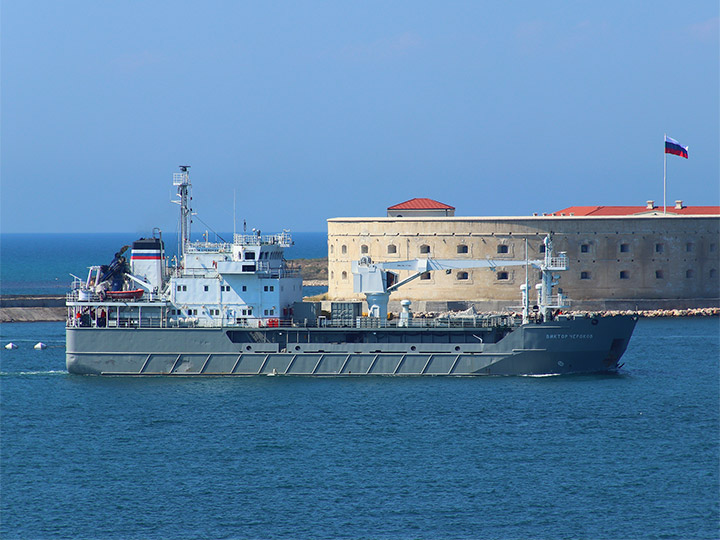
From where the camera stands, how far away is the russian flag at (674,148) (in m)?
64.6

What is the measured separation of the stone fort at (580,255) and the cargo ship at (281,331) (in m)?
25.9

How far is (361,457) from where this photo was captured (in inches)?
1170

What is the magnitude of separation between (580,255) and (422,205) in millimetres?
12404

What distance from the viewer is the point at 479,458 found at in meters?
29.6

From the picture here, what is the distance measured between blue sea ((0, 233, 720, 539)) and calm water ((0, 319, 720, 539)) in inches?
2.9

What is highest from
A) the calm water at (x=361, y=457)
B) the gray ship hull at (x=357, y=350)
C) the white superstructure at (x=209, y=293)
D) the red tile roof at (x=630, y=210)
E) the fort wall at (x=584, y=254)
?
the red tile roof at (x=630, y=210)

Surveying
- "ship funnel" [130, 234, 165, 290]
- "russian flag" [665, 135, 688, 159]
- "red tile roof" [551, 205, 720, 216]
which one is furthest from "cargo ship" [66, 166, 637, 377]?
"red tile roof" [551, 205, 720, 216]

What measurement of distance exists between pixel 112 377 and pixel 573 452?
1930 cm

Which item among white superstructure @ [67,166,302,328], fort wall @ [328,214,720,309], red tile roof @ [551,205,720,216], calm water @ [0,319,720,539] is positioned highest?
red tile roof @ [551,205,720,216]

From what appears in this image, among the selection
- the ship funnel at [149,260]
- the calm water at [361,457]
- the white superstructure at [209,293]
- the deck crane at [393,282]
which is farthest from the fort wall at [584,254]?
the ship funnel at [149,260]

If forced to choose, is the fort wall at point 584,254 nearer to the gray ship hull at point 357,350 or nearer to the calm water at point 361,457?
the calm water at point 361,457

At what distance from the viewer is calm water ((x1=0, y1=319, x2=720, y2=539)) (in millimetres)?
24562

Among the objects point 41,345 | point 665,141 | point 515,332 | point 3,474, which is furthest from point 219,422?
point 665,141

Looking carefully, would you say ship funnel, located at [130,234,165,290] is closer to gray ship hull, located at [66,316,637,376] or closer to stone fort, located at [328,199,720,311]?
gray ship hull, located at [66,316,637,376]
